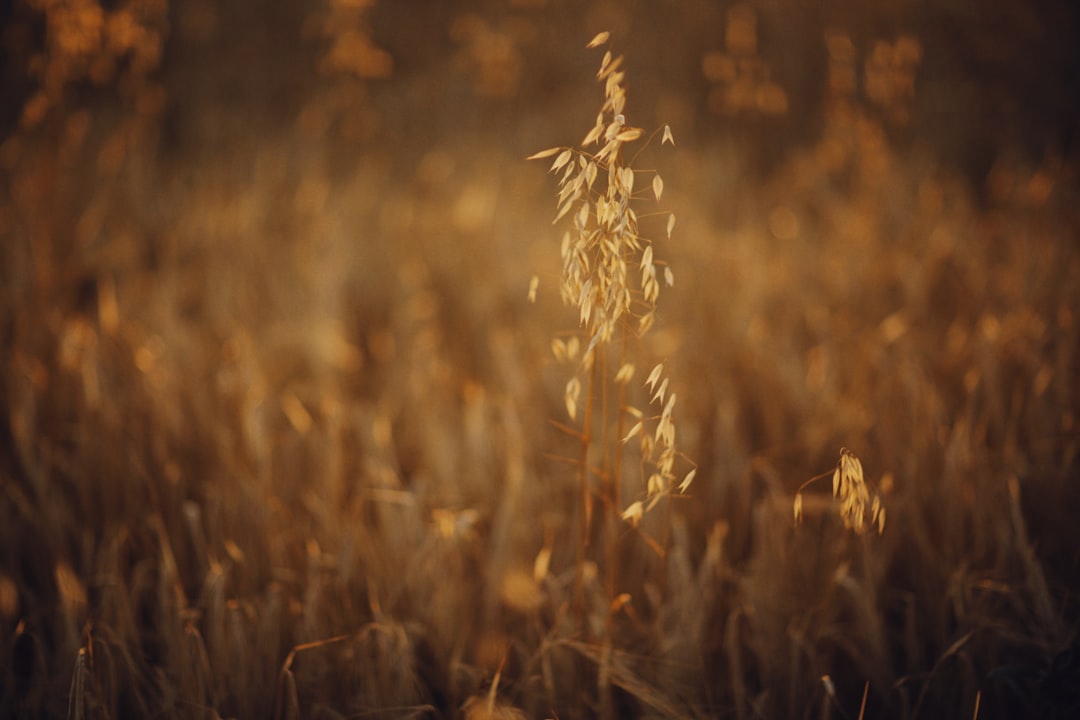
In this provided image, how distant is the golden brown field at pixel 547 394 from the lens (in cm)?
110

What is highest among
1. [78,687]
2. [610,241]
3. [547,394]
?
[610,241]

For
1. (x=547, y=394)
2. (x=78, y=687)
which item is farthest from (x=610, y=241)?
(x=547, y=394)

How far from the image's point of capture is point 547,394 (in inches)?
73.5

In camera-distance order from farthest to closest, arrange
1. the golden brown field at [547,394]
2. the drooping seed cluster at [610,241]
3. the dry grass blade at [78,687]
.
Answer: the golden brown field at [547,394] → the dry grass blade at [78,687] → the drooping seed cluster at [610,241]

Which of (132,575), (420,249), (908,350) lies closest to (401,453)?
(132,575)

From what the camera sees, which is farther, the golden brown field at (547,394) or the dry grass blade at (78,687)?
the golden brown field at (547,394)

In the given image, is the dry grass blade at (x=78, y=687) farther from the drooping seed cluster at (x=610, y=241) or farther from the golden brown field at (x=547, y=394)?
the drooping seed cluster at (x=610, y=241)

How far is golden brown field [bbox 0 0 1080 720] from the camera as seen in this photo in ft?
3.62

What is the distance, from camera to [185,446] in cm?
162

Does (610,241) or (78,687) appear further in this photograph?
(78,687)

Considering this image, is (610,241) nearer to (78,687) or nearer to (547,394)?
(78,687)

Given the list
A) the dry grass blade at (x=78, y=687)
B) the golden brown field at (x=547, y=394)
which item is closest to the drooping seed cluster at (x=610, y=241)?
the golden brown field at (x=547, y=394)

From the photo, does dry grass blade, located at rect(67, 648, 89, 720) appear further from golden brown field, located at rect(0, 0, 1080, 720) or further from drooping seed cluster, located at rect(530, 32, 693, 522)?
drooping seed cluster, located at rect(530, 32, 693, 522)

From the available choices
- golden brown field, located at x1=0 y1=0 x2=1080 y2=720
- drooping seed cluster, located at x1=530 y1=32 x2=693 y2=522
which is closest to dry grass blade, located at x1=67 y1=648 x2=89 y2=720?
golden brown field, located at x1=0 y1=0 x2=1080 y2=720
